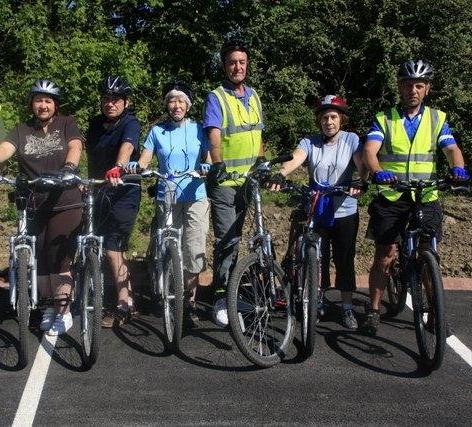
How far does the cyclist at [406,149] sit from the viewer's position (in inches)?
181

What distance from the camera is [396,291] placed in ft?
17.4

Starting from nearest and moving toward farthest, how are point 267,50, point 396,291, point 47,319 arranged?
point 47,319
point 396,291
point 267,50

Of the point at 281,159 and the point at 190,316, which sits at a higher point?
the point at 281,159

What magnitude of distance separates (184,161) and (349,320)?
1.77 meters

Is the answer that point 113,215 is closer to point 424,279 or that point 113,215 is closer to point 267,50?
point 424,279

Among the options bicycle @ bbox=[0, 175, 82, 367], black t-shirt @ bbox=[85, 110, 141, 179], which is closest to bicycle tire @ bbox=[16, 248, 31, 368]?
bicycle @ bbox=[0, 175, 82, 367]

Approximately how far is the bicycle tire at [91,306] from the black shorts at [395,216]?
2.03 metres

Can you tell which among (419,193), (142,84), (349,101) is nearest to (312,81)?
(349,101)

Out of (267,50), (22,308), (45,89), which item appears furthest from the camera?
(267,50)

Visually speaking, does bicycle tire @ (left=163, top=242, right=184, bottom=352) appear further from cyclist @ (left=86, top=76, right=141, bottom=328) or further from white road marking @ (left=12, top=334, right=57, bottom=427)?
white road marking @ (left=12, top=334, right=57, bottom=427)

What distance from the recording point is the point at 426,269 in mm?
4293

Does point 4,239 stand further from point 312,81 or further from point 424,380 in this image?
point 312,81

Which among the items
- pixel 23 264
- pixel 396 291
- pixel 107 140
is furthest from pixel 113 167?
pixel 396 291

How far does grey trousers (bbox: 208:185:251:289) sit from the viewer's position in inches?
193
